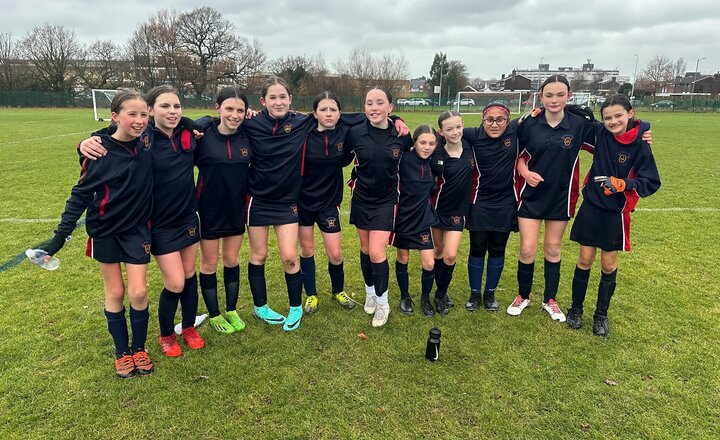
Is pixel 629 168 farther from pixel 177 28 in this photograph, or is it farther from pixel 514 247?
pixel 177 28

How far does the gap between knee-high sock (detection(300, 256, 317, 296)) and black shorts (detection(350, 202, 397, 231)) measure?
707 millimetres

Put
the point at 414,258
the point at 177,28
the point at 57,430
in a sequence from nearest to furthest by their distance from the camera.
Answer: the point at 57,430
the point at 414,258
the point at 177,28

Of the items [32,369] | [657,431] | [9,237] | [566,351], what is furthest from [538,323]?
[9,237]

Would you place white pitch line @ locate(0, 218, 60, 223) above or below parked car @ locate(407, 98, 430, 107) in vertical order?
below

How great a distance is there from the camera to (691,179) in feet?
34.1

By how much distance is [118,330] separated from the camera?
321cm

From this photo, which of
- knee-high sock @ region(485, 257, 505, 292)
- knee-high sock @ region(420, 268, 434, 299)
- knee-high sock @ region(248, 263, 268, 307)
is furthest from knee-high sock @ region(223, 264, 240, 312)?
knee-high sock @ region(485, 257, 505, 292)

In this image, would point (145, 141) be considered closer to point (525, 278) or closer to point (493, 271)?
point (493, 271)

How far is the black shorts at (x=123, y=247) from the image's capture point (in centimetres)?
297

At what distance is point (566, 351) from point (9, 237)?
22.6 ft

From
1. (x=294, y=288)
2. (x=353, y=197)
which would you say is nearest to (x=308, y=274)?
(x=294, y=288)

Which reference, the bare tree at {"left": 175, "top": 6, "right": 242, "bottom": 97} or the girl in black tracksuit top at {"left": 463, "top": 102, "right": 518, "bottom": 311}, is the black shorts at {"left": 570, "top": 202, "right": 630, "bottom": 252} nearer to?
the girl in black tracksuit top at {"left": 463, "top": 102, "right": 518, "bottom": 311}

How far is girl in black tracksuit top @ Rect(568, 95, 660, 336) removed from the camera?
3.45 m

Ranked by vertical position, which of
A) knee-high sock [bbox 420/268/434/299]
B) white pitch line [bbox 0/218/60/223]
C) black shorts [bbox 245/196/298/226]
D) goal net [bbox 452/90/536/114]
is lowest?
white pitch line [bbox 0/218/60/223]
